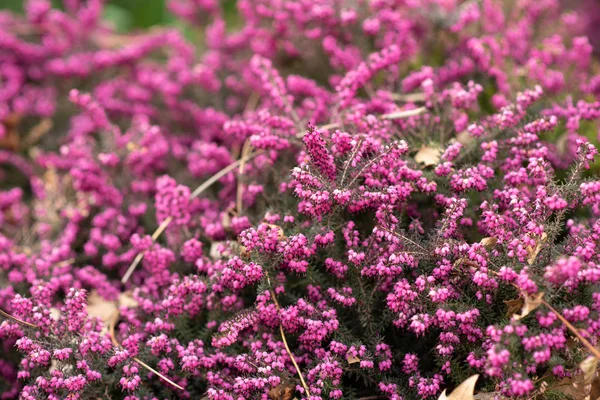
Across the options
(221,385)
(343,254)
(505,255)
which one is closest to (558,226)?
(505,255)

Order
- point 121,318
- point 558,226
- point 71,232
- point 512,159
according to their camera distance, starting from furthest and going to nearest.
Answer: point 71,232 < point 121,318 < point 512,159 < point 558,226

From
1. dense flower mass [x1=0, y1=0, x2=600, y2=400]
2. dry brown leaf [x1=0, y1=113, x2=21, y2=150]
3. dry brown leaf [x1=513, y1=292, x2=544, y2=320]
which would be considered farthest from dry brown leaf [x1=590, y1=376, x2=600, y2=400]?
dry brown leaf [x1=0, y1=113, x2=21, y2=150]

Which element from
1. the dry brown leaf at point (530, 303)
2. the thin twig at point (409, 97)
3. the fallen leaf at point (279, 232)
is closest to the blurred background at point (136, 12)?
the thin twig at point (409, 97)

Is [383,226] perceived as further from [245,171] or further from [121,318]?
[121,318]

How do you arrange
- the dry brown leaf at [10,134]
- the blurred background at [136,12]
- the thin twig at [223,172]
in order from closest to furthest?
1. the thin twig at [223,172]
2. the dry brown leaf at [10,134]
3. the blurred background at [136,12]

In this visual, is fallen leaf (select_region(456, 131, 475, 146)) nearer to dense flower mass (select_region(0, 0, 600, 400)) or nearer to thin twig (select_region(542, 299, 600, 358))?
dense flower mass (select_region(0, 0, 600, 400))

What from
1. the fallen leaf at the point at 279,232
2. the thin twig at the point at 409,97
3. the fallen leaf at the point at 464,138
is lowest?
the fallen leaf at the point at 279,232

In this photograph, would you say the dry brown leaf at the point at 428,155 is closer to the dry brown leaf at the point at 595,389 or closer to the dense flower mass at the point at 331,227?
the dense flower mass at the point at 331,227

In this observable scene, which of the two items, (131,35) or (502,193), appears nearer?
(502,193)
